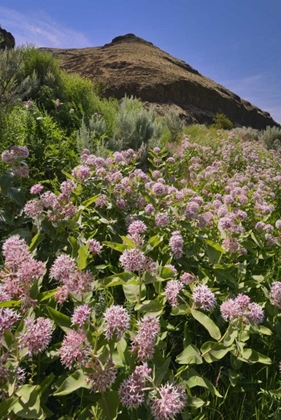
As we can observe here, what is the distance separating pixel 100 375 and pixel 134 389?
4.7 inches

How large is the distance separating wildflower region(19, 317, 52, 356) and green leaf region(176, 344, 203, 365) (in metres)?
0.64

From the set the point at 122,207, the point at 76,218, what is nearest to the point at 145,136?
the point at 122,207

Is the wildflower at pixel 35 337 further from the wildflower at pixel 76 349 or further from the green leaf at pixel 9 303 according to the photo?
the green leaf at pixel 9 303

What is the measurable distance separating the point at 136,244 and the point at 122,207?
0.87 metres

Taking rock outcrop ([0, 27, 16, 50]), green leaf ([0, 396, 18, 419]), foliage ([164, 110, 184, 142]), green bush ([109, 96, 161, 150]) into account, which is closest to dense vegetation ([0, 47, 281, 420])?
green leaf ([0, 396, 18, 419])

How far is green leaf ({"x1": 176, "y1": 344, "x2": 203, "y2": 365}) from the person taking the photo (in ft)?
4.50

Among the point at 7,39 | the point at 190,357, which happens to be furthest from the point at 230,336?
the point at 7,39

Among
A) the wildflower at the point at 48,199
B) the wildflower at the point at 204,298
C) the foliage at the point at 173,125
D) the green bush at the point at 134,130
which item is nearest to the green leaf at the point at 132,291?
the wildflower at the point at 204,298

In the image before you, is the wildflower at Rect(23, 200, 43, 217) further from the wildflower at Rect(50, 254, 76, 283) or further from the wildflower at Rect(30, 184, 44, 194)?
the wildflower at Rect(50, 254, 76, 283)

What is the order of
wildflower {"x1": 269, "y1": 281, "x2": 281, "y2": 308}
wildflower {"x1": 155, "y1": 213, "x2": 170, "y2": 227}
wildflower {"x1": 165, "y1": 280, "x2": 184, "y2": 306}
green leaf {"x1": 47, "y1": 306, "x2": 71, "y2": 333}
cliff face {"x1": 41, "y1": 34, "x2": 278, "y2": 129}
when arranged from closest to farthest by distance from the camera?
green leaf {"x1": 47, "y1": 306, "x2": 71, "y2": 333}, wildflower {"x1": 165, "y1": 280, "x2": 184, "y2": 306}, wildflower {"x1": 269, "y1": 281, "x2": 281, "y2": 308}, wildflower {"x1": 155, "y1": 213, "x2": 170, "y2": 227}, cliff face {"x1": 41, "y1": 34, "x2": 278, "y2": 129}

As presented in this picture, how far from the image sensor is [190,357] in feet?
4.56

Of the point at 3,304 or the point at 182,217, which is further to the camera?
the point at 182,217

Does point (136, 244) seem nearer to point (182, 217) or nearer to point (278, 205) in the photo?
point (182, 217)

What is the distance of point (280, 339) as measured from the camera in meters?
1.80
